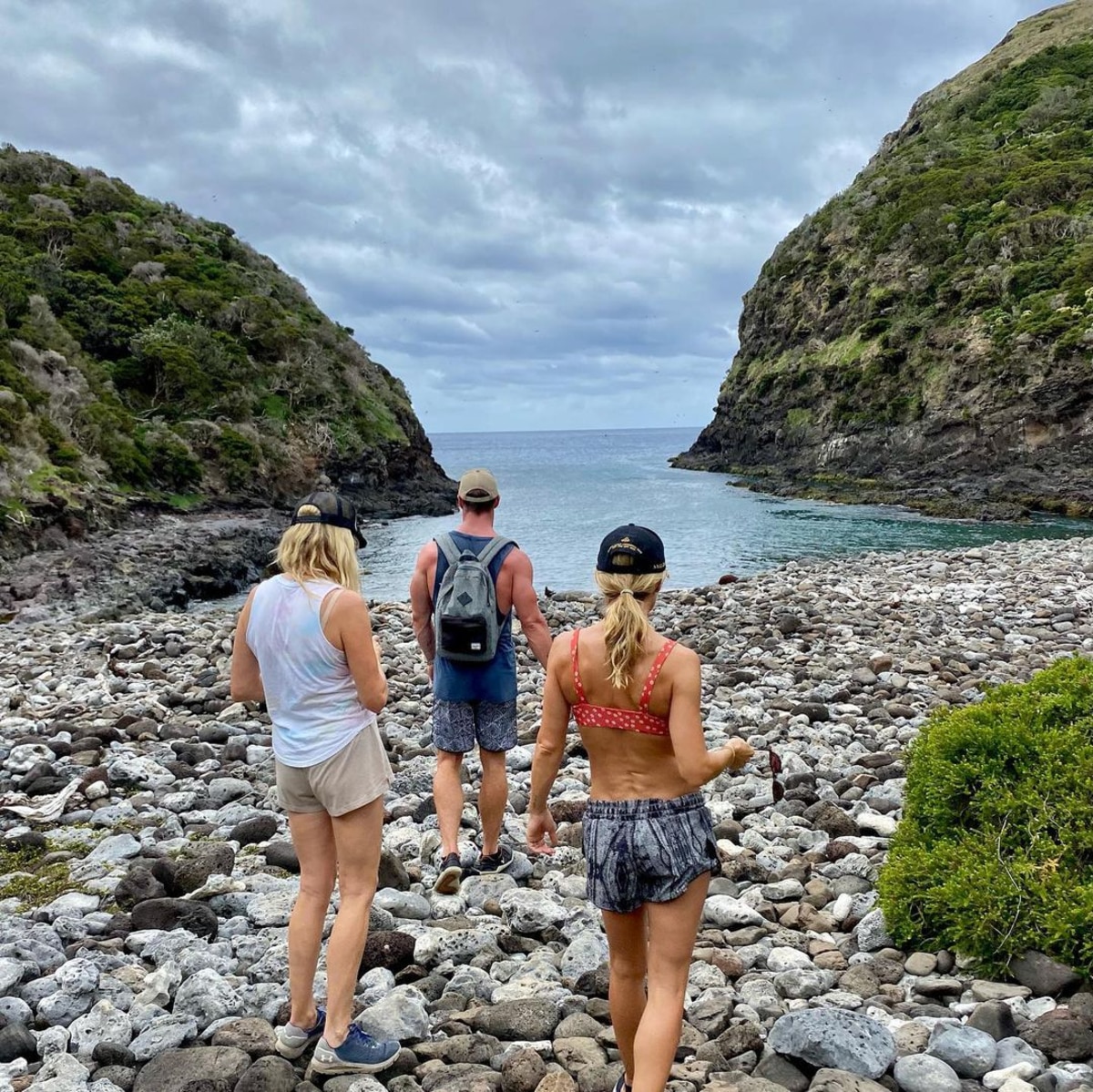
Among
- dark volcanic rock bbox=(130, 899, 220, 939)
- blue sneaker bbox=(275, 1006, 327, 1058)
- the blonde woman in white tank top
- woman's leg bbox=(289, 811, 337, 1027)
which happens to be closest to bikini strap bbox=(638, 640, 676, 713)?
the blonde woman in white tank top

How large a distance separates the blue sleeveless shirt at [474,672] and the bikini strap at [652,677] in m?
2.46

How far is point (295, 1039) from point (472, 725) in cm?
231

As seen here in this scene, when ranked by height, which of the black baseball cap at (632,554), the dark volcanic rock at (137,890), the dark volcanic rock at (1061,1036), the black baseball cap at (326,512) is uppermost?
the black baseball cap at (326,512)

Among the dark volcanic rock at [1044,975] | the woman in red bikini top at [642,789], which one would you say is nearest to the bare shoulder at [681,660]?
the woman in red bikini top at [642,789]

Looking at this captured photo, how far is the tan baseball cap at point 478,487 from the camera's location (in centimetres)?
546

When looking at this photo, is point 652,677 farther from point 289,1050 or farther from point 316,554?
point 289,1050

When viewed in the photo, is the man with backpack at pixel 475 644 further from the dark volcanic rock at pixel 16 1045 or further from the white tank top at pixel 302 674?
the dark volcanic rock at pixel 16 1045

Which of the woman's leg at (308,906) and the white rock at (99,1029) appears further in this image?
the white rock at (99,1029)

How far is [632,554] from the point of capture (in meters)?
3.21

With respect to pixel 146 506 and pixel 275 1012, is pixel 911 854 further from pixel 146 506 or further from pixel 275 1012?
pixel 146 506

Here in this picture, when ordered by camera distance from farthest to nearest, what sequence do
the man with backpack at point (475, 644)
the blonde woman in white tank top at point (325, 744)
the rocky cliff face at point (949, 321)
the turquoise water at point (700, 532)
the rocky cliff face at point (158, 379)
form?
the rocky cliff face at point (949, 321)
the rocky cliff face at point (158, 379)
the turquoise water at point (700, 532)
the man with backpack at point (475, 644)
the blonde woman in white tank top at point (325, 744)

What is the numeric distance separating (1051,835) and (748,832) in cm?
212

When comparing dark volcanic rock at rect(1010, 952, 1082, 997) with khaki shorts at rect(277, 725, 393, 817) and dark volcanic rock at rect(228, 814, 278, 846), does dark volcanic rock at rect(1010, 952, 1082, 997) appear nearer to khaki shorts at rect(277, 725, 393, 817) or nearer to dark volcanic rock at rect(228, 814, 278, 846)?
khaki shorts at rect(277, 725, 393, 817)

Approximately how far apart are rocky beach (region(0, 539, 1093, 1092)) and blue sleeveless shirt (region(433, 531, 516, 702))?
1.12 m
